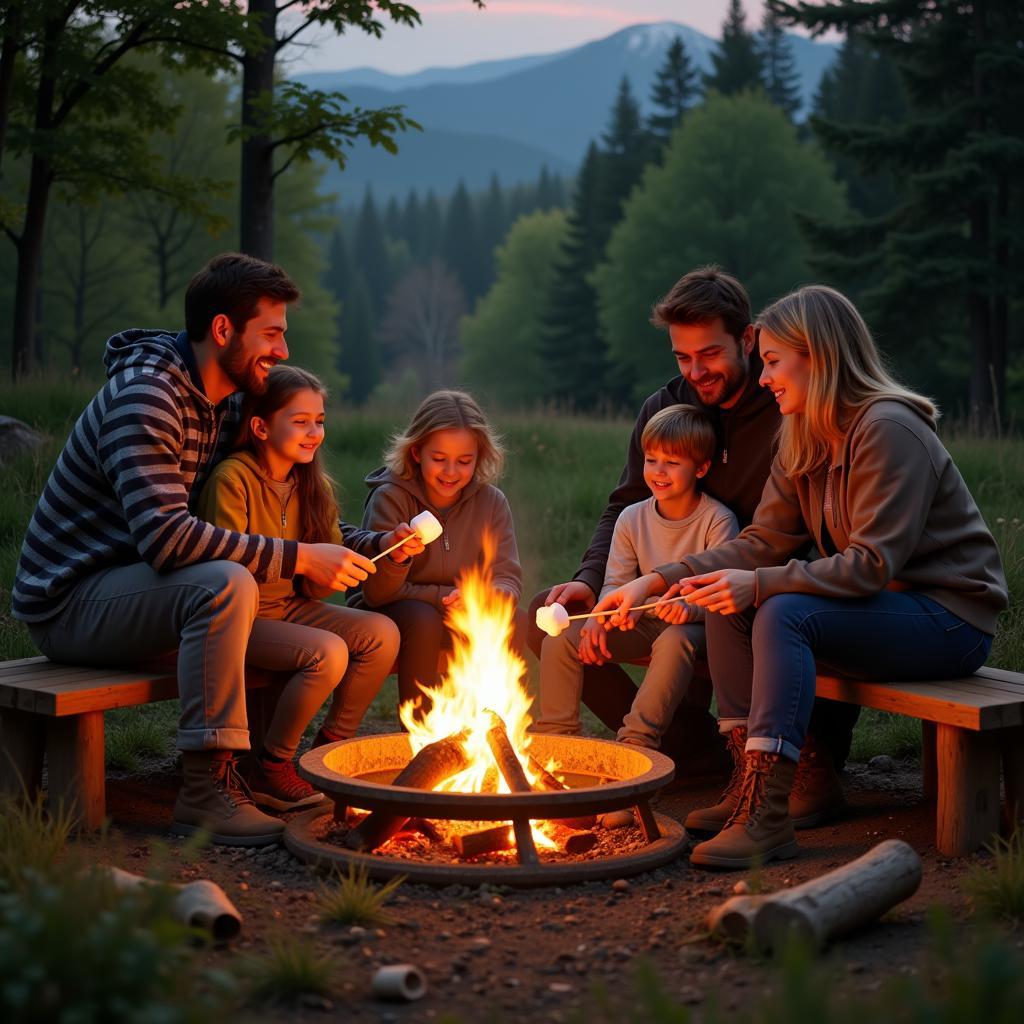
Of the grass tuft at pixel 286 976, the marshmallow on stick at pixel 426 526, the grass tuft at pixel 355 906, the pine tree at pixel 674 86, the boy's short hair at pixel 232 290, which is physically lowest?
the grass tuft at pixel 355 906

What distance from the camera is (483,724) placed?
4.22m

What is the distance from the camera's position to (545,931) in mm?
3414

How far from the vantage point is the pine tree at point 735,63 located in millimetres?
40750

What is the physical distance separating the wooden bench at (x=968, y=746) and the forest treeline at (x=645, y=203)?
22.3 feet

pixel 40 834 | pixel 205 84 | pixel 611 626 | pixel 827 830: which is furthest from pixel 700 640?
pixel 205 84

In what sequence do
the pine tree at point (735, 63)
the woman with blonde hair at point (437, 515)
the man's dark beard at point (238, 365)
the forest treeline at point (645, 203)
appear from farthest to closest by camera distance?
1. the pine tree at point (735, 63)
2. the forest treeline at point (645, 203)
3. the woman with blonde hair at point (437, 515)
4. the man's dark beard at point (238, 365)

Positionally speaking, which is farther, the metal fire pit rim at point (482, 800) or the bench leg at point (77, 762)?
the bench leg at point (77, 762)

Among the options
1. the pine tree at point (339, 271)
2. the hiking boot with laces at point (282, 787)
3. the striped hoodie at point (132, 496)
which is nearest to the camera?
the striped hoodie at point (132, 496)

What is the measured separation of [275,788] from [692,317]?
7.48 feet

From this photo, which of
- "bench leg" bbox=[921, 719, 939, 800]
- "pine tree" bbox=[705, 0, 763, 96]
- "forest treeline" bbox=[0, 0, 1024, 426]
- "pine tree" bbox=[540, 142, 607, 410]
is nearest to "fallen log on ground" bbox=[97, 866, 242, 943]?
"bench leg" bbox=[921, 719, 939, 800]

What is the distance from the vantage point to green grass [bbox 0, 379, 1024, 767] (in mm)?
6043

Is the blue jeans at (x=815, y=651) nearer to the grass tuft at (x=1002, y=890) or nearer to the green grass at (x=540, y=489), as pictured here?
the grass tuft at (x=1002, y=890)

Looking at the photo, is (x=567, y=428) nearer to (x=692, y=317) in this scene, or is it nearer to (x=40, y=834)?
(x=692, y=317)

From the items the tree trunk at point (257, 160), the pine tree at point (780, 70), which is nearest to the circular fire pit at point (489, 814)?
the tree trunk at point (257, 160)
